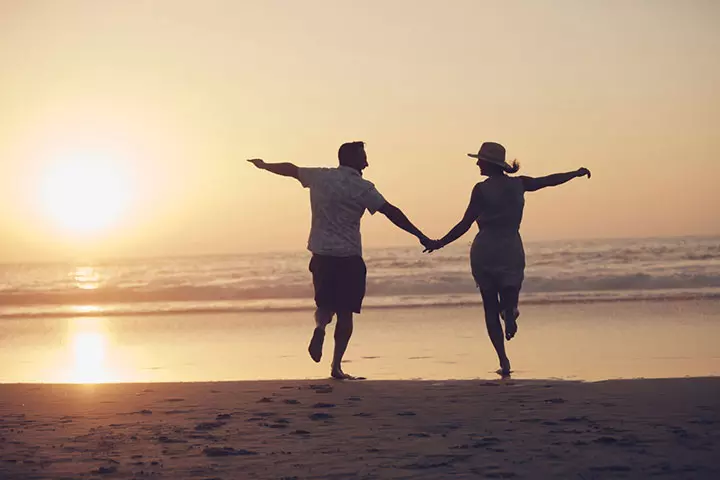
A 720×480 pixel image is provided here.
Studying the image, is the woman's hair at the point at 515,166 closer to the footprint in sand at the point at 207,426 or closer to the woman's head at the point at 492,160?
the woman's head at the point at 492,160

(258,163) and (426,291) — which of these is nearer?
(258,163)

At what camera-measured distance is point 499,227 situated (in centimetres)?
823

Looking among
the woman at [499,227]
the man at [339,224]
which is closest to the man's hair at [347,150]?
the man at [339,224]

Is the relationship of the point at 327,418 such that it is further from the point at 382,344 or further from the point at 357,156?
the point at 382,344

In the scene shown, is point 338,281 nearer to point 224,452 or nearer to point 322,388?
point 322,388

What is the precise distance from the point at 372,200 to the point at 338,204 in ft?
0.90

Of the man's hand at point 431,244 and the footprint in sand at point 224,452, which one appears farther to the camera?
the man's hand at point 431,244

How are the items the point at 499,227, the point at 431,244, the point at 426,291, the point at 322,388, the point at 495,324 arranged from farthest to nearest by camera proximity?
the point at 426,291, the point at 431,244, the point at 495,324, the point at 499,227, the point at 322,388

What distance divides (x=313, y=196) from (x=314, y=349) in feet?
4.14

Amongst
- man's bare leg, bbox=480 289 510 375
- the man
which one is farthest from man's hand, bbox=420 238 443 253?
man's bare leg, bbox=480 289 510 375

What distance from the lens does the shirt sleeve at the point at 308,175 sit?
8.04m

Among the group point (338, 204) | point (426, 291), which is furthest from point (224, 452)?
point (426, 291)

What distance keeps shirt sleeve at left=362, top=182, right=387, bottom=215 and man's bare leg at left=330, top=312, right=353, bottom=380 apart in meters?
0.94

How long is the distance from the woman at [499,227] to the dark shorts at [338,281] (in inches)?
31.9
